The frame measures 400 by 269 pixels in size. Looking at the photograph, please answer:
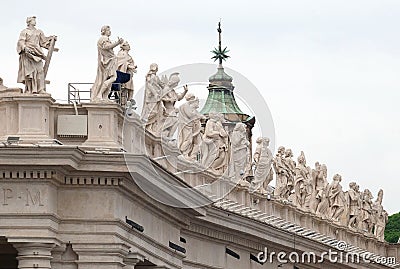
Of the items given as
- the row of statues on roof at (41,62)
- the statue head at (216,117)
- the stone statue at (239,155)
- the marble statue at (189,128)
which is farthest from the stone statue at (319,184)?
the row of statues on roof at (41,62)

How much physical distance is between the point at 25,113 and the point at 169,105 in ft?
32.5

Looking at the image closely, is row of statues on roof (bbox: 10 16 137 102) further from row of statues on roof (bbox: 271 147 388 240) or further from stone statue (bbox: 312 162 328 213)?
stone statue (bbox: 312 162 328 213)

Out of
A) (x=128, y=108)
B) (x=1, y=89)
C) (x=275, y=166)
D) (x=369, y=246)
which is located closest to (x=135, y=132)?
(x=128, y=108)

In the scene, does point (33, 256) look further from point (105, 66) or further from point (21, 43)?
point (105, 66)

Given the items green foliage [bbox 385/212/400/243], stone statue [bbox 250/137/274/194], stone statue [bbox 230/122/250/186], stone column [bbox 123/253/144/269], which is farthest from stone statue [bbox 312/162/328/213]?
green foliage [bbox 385/212/400/243]

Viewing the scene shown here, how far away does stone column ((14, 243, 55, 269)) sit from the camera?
164 ft

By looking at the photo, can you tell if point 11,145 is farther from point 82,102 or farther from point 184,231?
point 184,231

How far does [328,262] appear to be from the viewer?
275ft

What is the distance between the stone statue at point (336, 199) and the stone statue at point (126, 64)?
112ft

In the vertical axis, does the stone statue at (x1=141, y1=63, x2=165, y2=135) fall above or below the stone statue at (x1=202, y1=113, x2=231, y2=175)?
above

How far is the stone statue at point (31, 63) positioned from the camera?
51.4 meters

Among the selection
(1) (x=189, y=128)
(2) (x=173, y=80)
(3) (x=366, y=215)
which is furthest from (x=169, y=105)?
(3) (x=366, y=215)

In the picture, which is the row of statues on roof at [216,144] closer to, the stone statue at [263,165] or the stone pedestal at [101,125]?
the stone statue at [263,165]

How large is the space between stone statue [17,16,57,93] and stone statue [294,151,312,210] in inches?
1270
